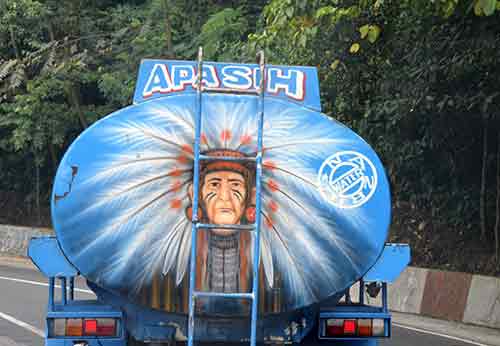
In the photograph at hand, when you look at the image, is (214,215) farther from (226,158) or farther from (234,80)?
(234,80)

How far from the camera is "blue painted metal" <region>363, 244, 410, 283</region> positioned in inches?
292

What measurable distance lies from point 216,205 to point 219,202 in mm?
28

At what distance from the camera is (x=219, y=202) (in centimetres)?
673

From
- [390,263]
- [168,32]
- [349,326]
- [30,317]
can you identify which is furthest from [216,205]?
[168,32]

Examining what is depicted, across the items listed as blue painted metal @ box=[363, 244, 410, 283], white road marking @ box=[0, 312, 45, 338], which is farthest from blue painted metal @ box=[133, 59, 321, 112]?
white road marking @ box=[0, 312, 45, 338]

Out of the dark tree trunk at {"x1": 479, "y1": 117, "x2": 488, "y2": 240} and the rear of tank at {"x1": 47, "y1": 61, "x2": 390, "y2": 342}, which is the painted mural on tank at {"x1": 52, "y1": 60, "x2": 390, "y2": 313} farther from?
the dark tree trunk at {"x1": 479, "y1": 117, "x2": 488, "y2": 240}

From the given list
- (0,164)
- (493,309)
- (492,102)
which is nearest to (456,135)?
(492,102)

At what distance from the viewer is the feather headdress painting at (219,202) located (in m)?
6.56

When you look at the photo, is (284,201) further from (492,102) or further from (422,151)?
(422,151)

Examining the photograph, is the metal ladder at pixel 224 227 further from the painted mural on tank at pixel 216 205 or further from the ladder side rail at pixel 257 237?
the painted mural on tank at pixel 216 205

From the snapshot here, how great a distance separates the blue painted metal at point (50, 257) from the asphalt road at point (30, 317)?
453 centimetres

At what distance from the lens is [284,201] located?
263 inches

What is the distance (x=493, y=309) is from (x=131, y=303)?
28.0 feet

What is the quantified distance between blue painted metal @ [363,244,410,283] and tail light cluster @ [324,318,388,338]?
1.03 feet
